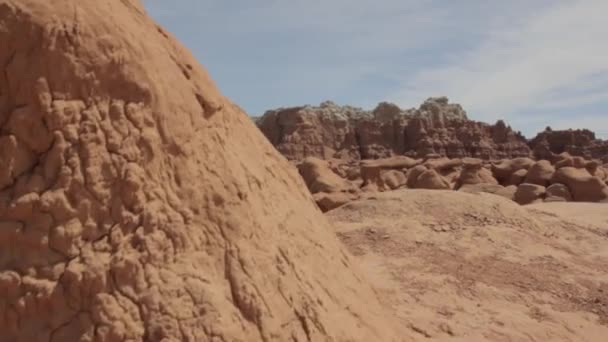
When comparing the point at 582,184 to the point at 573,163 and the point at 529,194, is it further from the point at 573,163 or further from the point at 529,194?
the point at 573,163

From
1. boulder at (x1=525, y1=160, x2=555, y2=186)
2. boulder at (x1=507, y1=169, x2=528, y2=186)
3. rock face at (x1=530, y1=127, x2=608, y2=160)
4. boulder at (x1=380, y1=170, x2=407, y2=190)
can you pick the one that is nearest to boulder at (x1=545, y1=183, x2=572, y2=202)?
boulder at (x1=525, y1=160, x2=555, y2=186)

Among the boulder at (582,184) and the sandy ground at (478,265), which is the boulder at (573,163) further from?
the sandy ground at (478,265)

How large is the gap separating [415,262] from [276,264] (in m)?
4.11

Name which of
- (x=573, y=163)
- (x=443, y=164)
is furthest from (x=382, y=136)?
(x=573, y=163)

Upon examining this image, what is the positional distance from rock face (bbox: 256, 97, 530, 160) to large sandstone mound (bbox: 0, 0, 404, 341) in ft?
143

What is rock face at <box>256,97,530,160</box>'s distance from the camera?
48844mm

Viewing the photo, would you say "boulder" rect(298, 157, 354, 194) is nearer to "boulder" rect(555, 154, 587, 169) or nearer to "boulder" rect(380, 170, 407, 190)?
"boulder" rect(380, 170, 407, 190)

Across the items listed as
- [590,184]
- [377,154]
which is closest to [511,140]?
[377,154]

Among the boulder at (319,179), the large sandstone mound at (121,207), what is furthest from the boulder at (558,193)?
the large sandstone mound at (121,207)

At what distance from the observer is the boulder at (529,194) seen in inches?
769

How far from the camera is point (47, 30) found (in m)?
2.97

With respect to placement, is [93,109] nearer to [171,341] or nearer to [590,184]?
[171,341]

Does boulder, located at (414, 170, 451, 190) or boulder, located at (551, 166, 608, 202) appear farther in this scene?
boulder, located at (551, 166, 608, 202)

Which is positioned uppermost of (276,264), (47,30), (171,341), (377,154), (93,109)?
(47,30)
